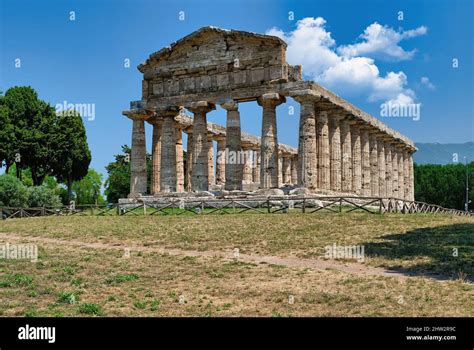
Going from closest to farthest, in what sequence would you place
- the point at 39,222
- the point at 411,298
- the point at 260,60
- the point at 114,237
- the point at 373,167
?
1. the point at 411,298
2. the point at 114,237
3. the point at 39,222
4. the point at 260,60
5. the point at 373,167

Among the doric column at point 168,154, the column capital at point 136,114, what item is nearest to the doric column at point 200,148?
the doric column at point 168,154

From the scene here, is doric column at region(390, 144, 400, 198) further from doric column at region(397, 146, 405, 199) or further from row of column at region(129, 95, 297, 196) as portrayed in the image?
row of column at region(129, 95, 297, 196)

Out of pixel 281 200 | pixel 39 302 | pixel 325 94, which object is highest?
pixel 325 94

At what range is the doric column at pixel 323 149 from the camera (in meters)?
49.4

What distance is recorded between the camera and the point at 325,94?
4822 centimetres

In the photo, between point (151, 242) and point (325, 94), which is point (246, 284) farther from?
point (325, 94)

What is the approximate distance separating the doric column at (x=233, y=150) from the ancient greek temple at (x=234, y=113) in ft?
0.30

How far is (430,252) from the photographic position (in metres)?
22.5

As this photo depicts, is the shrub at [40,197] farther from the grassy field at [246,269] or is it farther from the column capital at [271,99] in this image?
the column capital at [271,99]

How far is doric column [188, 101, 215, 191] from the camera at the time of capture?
1962 inches

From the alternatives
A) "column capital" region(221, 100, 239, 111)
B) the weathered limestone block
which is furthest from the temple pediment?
the weathered limestone block

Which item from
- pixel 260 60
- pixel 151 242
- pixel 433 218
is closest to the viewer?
pixel 151 242
